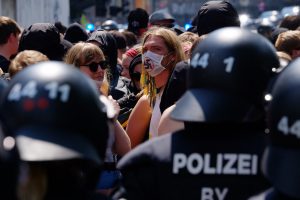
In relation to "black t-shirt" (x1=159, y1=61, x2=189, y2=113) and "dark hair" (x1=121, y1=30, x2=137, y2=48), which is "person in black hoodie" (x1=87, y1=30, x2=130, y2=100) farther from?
"dark hair" (x1=121, y1=30, x2=137, y2=48)

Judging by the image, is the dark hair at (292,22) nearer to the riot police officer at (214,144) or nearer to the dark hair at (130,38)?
the dark hair at (130,38)

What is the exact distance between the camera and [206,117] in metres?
3.10

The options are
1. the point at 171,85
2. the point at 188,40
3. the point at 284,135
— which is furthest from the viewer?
the point at 188,40

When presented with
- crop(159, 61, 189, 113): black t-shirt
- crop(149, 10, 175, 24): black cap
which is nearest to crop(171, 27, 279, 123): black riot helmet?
crop(159, 61, 189, 113): black t-shirt

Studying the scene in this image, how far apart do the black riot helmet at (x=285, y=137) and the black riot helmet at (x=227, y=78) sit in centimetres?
28

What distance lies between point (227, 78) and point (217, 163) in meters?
0.33

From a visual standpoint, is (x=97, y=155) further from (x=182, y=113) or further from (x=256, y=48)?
(x=256, y=48)

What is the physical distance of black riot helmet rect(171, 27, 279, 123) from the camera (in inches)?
124

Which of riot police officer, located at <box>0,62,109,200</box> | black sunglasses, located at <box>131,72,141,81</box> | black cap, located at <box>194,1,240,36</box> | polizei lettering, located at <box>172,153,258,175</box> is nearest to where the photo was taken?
riot police officer, located at <box>0,62,109,200</box>

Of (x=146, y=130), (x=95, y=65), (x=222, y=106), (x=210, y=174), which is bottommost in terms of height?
(x=146, y=130)

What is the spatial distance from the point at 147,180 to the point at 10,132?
524mm

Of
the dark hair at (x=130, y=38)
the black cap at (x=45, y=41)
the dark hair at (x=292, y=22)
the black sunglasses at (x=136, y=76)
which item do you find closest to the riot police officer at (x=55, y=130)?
the black cap at (x=45, y=41)

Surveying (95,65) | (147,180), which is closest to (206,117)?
(147,180)

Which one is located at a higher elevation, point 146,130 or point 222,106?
point 222,106
